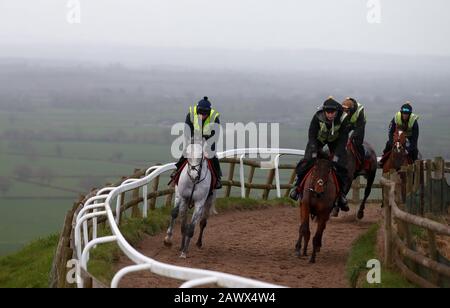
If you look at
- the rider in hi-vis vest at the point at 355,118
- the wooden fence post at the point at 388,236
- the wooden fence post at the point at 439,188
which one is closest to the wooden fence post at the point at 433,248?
the wooden fence post at the point at 388,236

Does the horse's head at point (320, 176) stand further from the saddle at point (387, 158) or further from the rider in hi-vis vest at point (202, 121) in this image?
the saddle at point (387, 158)

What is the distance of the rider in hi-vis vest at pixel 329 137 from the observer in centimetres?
1338

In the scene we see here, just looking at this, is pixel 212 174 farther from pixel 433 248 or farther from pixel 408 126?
pixel 408 126

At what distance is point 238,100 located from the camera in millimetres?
164750

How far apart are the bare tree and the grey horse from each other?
5877cm

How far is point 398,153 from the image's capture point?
58.5 ft

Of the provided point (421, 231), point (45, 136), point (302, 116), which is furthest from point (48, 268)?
point (302, 116)

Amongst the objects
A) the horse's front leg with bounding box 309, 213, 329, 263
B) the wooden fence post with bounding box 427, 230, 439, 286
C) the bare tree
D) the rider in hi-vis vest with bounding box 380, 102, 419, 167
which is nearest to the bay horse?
the rider in hi-vis vest with bounding box 380, 102, 419, 167

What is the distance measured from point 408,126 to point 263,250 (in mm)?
5187

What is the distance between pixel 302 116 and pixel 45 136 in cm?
3854

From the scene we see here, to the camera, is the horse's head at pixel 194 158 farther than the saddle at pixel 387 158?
No

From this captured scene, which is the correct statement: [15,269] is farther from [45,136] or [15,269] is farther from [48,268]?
[45,136]

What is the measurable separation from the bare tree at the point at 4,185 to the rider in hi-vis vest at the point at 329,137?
196ft
